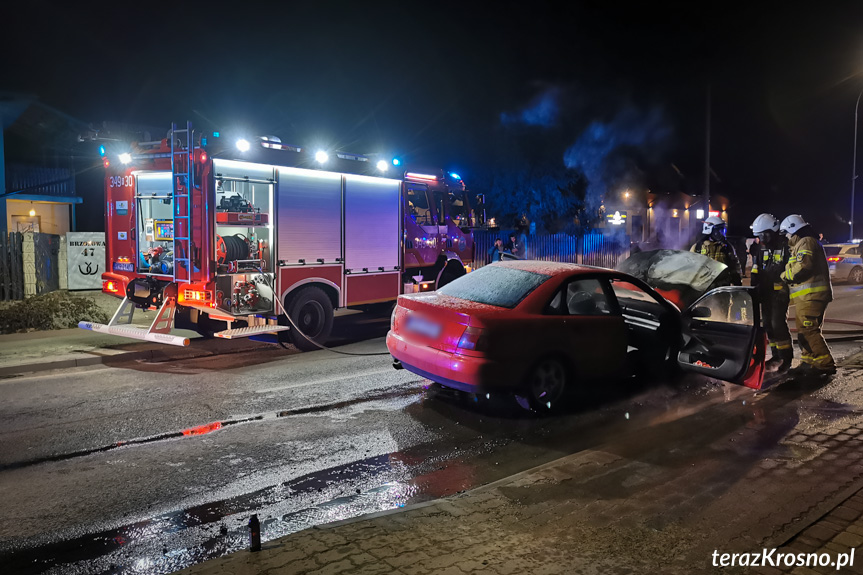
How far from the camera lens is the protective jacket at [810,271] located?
766 centimetres

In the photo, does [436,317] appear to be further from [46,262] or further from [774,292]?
[46,262]

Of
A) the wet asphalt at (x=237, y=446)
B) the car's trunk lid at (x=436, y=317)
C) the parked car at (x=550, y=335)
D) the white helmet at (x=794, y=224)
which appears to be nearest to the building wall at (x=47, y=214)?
the wet asphalt at (x=237, y=446)

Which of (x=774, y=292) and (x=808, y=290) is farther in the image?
(x=774, y=292)

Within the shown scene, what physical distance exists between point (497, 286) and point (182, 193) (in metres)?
4.87

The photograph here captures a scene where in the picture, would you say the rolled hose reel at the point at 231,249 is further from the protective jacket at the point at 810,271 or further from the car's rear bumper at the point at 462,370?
the protective jacket at the point at 810,271

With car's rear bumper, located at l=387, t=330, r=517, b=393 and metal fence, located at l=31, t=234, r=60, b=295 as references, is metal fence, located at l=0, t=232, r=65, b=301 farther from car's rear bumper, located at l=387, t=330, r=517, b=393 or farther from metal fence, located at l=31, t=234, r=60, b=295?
car's rear bumper, located at l=387, t=330, r=517, b=393

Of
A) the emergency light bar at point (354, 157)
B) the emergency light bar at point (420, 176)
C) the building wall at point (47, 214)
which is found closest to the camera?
the emergency light bar at point (354, 157)

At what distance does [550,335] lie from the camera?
5.98 meters

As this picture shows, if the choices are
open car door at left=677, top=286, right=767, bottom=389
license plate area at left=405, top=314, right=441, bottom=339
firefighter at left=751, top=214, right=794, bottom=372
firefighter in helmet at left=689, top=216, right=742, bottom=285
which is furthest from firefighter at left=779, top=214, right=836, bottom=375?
license plate area at left=405, top=314, right=441, bottom=339

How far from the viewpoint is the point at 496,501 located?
3.95 m

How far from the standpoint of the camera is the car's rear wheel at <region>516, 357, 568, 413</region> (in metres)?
5.97

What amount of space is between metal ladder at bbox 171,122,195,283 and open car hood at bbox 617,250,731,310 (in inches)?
248

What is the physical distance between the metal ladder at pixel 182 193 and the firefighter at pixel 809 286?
7586 mm

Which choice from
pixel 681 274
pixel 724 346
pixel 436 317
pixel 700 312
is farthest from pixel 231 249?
pixel 724 346
